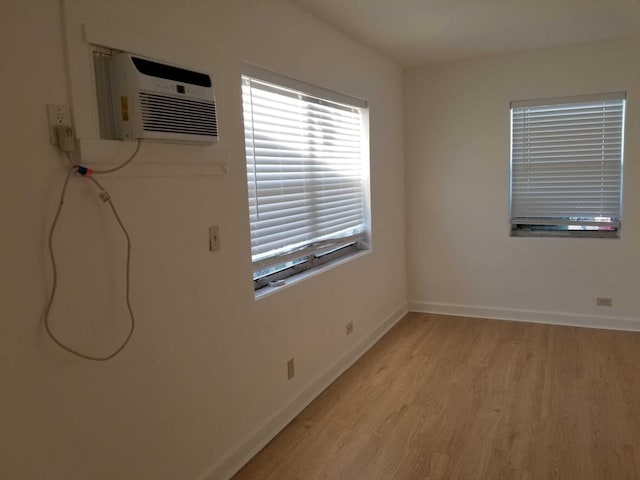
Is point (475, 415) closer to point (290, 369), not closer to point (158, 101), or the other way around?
point (290, 369)

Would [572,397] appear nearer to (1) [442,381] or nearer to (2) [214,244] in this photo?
(1) [442,381]

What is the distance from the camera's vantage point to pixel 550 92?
431 centimetres

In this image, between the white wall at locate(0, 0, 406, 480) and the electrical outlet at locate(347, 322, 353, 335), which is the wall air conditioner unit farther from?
the electrical outlet at locate(347, 322, 353, 335)

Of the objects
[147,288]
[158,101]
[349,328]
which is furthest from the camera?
[349,328]

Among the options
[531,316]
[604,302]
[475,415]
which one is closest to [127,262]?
[475,415]

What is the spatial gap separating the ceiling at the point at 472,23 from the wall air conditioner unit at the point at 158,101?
1.24m

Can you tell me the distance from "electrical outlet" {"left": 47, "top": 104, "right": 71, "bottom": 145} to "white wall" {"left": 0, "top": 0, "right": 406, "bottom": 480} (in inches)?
0.9

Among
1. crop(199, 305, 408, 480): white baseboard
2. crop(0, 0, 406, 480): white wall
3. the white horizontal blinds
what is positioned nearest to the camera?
crop(0, 0, 406, 480): white wall

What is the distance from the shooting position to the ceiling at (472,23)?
309 cm

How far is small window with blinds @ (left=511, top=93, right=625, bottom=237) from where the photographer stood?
13.9 ft

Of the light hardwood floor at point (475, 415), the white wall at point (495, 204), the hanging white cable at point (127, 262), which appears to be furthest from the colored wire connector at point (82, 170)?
the white wall at point (495, 204)

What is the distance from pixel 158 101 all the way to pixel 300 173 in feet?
4.60

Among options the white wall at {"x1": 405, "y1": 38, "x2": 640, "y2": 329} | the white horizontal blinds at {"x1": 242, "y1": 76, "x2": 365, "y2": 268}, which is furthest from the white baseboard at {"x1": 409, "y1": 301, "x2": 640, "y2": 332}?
the white horizontal blinds at {"x1": 242, "y1": 76, "x2": 365, "y2": 268}

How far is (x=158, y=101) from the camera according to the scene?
1841 mm
